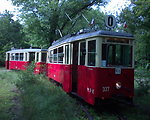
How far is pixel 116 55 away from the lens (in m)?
6.93

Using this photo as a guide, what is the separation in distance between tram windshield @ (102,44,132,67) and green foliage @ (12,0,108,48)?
14.3 metres

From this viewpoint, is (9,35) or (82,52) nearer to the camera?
(82,52)

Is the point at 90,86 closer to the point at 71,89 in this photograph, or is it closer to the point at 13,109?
the point at 71,89

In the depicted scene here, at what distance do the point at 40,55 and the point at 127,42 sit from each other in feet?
38.1

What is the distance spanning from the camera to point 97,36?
6504mm

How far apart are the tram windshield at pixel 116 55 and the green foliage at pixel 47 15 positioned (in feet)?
47.0

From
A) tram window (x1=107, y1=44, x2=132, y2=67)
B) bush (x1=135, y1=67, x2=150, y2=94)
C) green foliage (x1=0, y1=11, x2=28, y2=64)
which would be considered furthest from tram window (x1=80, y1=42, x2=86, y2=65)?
green foliage (x1=0, y1=11, x2=28, y2=64)

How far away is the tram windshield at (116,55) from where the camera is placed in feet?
21.6

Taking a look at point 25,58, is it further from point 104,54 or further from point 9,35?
point 9,35

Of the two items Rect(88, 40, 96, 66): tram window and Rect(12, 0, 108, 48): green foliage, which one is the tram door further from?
Rect(12, 0, 108, 48): green foliage

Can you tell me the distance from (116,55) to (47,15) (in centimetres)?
1565

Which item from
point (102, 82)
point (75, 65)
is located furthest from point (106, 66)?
point (75, 65)

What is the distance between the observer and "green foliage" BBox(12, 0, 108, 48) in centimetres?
2105

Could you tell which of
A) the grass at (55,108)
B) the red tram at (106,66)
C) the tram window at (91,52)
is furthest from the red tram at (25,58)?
the tram window at (91,52)
